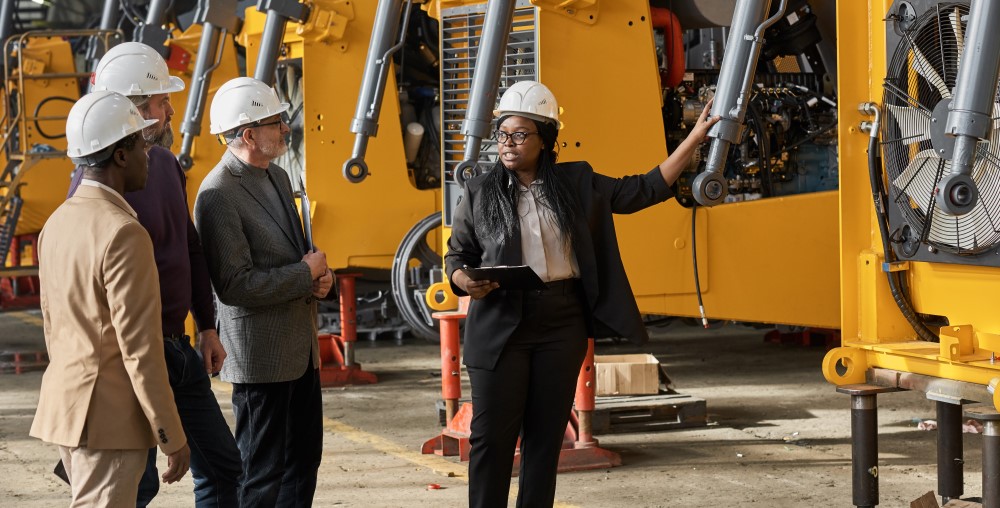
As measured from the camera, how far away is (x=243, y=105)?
14.2 ft

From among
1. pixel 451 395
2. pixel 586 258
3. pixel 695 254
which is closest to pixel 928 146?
pixel 586 258

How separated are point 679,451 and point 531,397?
2573mm

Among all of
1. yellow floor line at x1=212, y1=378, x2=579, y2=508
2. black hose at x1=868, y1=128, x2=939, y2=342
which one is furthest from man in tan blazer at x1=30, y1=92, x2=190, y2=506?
yellow floor line at x1=212, y1=378, x2=579, y2=508

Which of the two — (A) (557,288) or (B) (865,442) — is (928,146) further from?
(A) (557,288)

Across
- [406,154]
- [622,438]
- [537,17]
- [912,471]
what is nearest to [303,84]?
[406,154]

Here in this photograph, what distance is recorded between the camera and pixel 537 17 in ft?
21.7

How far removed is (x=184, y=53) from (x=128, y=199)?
22.1 feet

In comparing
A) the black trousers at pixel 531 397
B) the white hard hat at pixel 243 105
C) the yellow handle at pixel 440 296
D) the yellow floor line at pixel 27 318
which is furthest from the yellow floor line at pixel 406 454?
the yellow floor line at pixel 27 318

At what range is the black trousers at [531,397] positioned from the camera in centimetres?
430

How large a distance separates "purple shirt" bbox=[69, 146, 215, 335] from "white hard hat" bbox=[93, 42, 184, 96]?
0.22 m

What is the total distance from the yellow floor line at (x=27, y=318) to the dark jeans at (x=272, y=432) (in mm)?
9378

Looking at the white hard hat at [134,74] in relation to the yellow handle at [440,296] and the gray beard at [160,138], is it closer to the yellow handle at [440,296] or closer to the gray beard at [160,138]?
the gray beard at [160,138]

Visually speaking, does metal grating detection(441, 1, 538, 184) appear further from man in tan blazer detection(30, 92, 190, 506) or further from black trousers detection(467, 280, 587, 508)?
man in tan blazer detection(30, 92, 190, 506)

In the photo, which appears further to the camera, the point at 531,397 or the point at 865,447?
the point at 865,447
